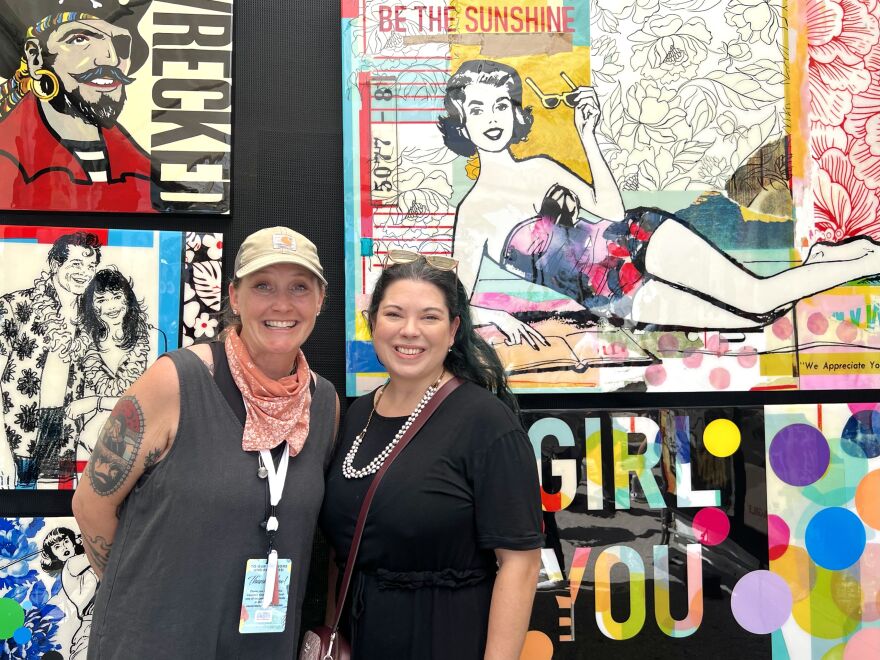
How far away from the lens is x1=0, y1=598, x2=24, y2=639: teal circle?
1.97m

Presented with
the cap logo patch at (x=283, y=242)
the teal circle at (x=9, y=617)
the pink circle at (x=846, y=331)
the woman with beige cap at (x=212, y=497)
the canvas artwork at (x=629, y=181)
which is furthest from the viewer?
the pink circle at (x=846, y=331)

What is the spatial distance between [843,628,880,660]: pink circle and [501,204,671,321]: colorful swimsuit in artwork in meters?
1.31

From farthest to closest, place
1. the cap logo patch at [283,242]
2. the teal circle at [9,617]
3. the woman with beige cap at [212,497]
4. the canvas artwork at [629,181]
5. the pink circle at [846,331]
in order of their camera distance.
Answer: the pink circle at [846,331]
the canvas artwork at [629,181]
the teal circle at [9,617]
the cap logo patch at [283,242]
the woman with beige cap at [212,497]

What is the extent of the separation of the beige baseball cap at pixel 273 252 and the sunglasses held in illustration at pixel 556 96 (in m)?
1.04

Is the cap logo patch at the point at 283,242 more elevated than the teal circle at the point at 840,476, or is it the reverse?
the cap logo patch at the point at 283,242

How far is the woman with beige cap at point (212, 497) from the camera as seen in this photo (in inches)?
52.6

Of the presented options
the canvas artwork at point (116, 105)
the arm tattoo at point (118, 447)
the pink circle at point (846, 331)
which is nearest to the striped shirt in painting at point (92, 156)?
the canvas artwork at point (116, 105)

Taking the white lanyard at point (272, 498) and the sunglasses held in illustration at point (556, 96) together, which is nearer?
the white lanyard at point (272, 498)

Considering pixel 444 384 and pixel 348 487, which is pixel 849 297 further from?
pixel 348 487

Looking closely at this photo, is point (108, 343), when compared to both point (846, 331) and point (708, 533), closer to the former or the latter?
point (708, 533)

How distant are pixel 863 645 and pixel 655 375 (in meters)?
1.14

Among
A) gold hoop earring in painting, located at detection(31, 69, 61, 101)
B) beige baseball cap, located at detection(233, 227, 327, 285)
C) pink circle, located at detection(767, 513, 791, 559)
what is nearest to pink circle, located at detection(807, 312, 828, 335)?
pink circle, located at detection(767, 513, 791, 559)

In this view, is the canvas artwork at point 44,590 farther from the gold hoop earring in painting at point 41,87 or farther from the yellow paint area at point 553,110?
the yellow paint area at point 553,110

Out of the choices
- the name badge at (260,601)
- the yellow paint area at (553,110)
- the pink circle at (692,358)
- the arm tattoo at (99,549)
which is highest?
the yellow paint area at (553,110)
